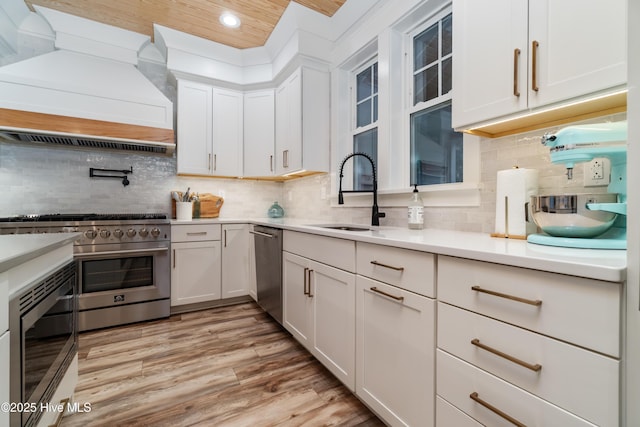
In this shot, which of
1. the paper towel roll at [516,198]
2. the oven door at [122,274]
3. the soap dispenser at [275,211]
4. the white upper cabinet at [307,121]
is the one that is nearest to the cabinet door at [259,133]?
the white upper cabinet at [307,121]

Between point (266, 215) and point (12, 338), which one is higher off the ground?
point (266, 215)

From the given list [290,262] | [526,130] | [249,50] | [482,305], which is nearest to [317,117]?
[249,50]

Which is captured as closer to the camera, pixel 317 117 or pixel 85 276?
pixel 85 276

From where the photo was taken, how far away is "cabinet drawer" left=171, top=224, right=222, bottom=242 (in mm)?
2752

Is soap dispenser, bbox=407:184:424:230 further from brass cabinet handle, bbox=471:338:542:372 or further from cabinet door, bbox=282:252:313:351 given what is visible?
brass cabinet handle, bbox=471:338:542:372

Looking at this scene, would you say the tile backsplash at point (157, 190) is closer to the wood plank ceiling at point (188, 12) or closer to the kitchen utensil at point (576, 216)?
the kitchen utensil at point (576, 216)

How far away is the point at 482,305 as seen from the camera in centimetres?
88

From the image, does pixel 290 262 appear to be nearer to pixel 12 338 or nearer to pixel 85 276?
pixel 12 338

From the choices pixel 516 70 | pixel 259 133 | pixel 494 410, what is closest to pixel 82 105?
pixel 259 133

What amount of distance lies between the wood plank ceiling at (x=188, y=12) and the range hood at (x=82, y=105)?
41cm

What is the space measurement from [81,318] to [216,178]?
1.89m

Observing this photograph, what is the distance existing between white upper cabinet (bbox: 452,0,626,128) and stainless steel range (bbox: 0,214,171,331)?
2631 millimetres

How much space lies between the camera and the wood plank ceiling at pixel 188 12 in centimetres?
254

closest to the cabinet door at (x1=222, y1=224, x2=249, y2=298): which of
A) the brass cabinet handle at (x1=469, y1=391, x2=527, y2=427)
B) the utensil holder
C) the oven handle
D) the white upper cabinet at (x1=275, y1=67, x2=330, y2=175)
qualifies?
the utensil holder
